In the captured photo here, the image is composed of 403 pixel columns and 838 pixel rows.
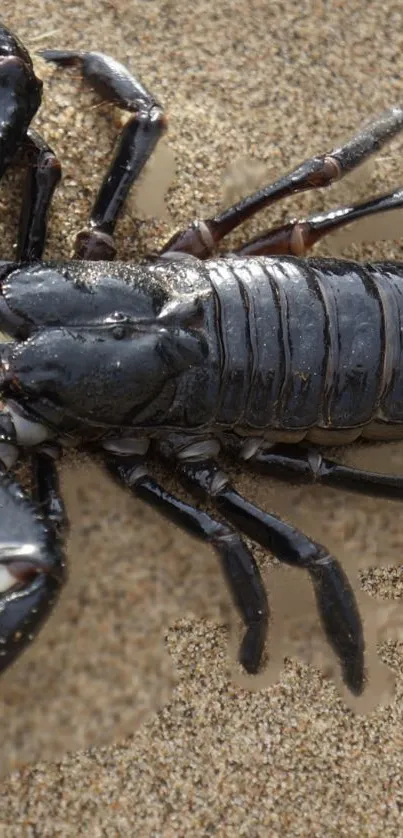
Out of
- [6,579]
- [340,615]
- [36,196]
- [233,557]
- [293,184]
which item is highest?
[36,196]

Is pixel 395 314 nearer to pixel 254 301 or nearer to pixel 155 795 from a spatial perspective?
pixel 254 301

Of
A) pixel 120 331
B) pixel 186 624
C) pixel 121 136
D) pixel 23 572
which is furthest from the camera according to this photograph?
pixel 121 136

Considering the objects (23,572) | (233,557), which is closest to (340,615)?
(233,557)

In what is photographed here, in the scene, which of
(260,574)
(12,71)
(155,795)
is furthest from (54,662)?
(12,71)

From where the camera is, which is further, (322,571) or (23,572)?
(322,571)

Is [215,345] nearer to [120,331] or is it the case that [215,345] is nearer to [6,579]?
[120,331]

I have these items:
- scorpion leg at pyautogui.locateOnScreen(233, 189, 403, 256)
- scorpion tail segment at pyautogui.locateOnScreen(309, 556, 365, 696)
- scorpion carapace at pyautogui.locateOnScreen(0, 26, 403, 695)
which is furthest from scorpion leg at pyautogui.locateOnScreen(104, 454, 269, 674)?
scorpion leg at pyautogui.locateOnScreen(233, 189, 403, 256)

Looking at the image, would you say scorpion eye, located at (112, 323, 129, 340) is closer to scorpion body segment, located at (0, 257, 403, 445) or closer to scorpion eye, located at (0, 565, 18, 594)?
scorpion body segment, located at (0, 257, 403, 445)

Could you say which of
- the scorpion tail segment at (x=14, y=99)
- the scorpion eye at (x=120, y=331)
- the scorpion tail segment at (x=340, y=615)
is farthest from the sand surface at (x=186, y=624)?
the scorpion eye at (x=120, y=331)
